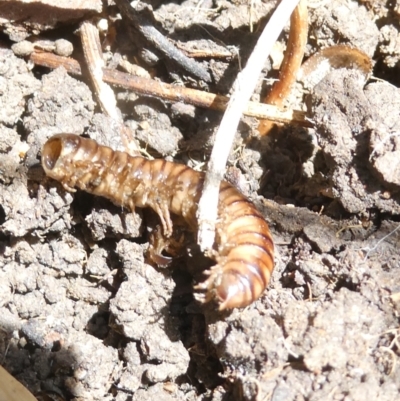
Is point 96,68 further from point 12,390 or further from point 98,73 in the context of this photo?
point 12,390

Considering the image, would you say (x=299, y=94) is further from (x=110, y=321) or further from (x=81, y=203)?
(x=110, y=321)

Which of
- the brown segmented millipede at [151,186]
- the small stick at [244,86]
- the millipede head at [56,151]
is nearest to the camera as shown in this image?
the small stick at [244,86]

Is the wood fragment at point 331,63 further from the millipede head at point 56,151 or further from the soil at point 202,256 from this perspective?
the millipede head at point 56,151

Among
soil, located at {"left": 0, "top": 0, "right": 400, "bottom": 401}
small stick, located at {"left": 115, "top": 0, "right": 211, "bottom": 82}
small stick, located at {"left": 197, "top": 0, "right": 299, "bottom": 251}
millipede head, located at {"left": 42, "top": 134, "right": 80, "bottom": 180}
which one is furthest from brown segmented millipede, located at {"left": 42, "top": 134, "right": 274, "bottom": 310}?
small stick, located at {"left": 115, "top": 0, "right": 211, "bottom": 82}

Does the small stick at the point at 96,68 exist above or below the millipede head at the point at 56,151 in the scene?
above

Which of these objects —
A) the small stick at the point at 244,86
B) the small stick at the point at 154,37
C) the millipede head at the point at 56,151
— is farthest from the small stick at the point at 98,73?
the small stick at the point at 244,86

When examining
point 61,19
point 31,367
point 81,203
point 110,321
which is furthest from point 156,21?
point 31,367
